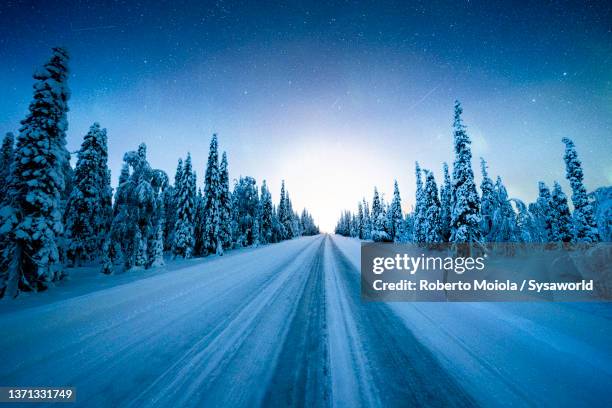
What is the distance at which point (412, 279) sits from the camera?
10930mm

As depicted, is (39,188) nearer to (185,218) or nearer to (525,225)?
(185,218)

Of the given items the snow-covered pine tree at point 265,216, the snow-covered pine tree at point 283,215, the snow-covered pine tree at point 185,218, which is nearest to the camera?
the snow-covered pine tree at point 185,218

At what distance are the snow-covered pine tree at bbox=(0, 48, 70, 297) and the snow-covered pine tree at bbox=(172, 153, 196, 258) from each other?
Answer: 14502mm

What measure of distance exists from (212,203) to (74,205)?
1281cm

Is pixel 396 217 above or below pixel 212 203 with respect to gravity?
below

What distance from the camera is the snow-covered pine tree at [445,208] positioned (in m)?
35.8

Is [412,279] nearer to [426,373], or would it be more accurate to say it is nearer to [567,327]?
[567,327]

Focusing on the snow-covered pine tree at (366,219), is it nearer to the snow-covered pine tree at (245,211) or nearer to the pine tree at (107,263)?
the snow-covered pine tree at (245,211)

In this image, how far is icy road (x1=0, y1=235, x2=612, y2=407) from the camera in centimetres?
296

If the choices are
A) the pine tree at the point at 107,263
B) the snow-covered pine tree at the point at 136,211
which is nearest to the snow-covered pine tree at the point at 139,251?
the snow-covered pine tree at the point at 136,211

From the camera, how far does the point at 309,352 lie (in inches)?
157

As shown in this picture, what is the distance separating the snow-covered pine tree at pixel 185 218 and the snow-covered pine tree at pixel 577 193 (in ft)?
126

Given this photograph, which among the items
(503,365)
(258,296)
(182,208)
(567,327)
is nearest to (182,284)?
(258,296)

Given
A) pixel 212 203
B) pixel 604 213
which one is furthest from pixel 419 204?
pixel 212 203
